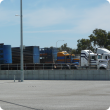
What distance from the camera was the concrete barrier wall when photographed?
976 inches

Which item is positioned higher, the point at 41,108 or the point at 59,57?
the point at 59,57

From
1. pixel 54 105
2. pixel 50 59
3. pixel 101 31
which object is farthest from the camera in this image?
pixel 101 31

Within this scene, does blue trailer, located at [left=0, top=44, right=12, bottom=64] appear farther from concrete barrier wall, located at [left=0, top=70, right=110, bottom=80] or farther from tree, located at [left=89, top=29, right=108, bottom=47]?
tree, located at [left=89, top=29, right=108, bottom=47]

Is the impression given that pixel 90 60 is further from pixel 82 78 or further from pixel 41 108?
pixel 41 108

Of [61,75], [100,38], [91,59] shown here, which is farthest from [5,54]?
[100,38]

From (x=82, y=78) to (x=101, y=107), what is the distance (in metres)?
15.3

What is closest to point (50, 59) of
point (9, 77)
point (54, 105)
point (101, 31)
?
point (9, 77)

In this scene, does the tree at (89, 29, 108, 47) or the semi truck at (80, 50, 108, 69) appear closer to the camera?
the semi truck at (80, 50, 108, 69)

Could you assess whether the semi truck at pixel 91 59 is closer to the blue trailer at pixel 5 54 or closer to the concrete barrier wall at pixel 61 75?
the concrete barrier wall at pixel 61 75

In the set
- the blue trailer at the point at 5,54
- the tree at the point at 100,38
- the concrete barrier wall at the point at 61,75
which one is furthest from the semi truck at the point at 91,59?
the tree at the point at 100,38

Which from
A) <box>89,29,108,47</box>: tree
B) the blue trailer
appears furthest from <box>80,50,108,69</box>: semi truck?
<box>89,29,108,47</box>: tree

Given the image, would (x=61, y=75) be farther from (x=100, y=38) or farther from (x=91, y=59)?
(x=100, y=38)

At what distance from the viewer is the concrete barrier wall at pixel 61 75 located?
24.8m

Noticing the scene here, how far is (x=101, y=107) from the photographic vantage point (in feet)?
31.6
